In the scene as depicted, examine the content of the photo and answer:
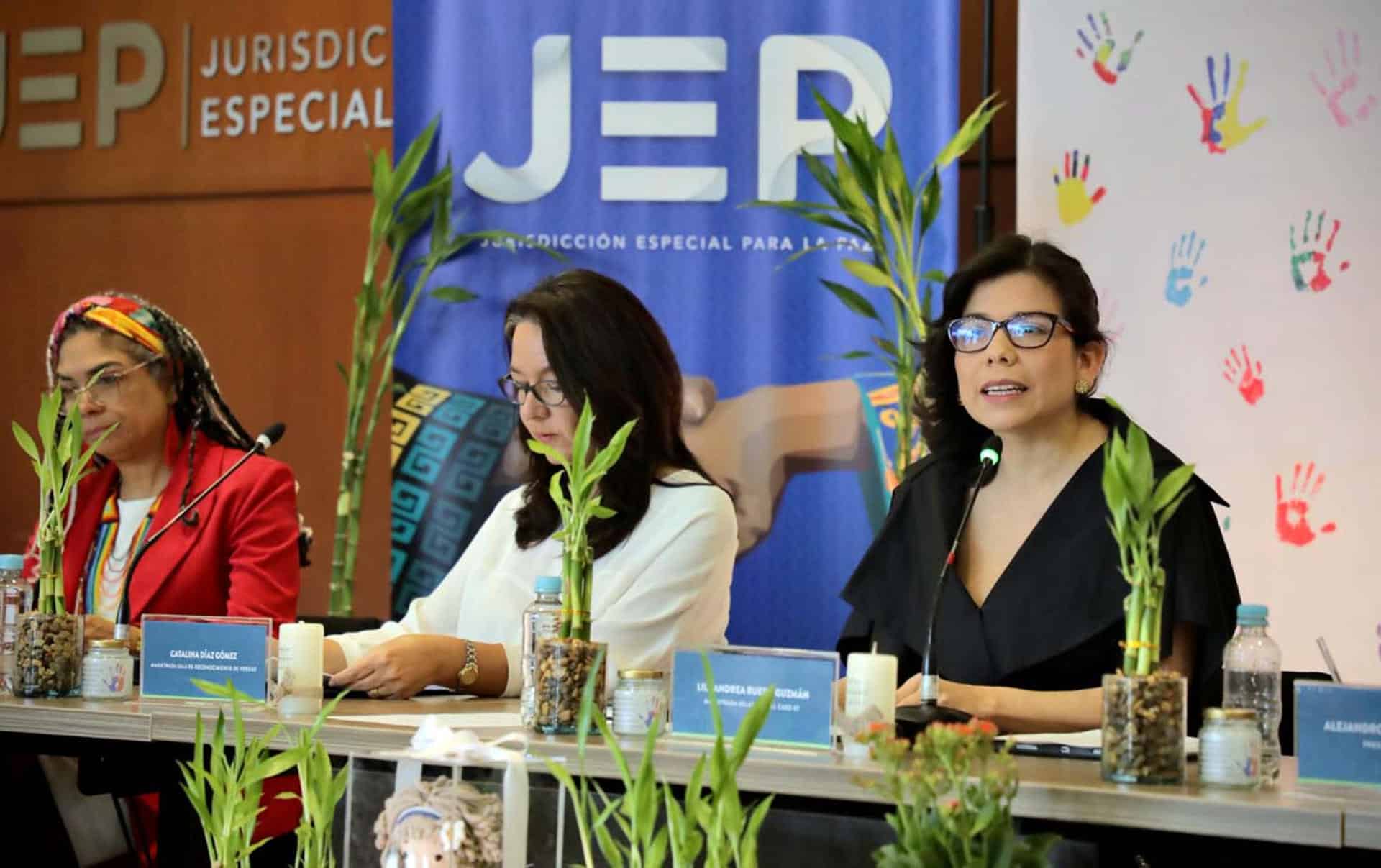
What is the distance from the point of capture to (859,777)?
1.67 m

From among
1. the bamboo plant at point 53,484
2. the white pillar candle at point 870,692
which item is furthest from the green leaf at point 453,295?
the white pillar candle at point 870,692

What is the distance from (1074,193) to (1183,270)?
0.31m

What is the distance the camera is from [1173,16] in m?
3.95

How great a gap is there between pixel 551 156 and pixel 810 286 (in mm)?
715

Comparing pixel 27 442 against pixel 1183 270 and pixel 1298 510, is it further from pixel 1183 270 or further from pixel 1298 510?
pixel 1298 510

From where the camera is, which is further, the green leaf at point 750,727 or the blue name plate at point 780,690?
the blue name plate at point 780,690

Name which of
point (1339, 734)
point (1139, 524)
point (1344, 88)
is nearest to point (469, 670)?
point (1139, 524)

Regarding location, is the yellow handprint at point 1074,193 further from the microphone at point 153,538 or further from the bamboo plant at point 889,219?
the microphone at point 153,538

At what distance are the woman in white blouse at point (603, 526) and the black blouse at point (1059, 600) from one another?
28cm

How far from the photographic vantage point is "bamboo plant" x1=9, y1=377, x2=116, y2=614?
8.18 ft

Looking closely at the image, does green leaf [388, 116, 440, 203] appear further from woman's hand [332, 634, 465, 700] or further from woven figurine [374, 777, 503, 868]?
woven figurine [374, 777, 503, 868]

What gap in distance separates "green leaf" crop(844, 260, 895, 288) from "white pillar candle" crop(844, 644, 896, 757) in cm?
212

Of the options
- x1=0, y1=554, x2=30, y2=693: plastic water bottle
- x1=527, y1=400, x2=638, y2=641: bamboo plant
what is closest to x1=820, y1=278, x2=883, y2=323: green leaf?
x1=527, y1=400, x2=638, y2=641: bamboo plant

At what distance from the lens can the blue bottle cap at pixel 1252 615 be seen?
1860mm
